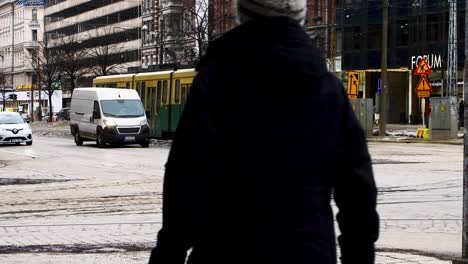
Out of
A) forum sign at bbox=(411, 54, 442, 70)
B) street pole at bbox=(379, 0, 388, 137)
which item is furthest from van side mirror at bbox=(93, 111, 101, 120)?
forum sign at bbox=(411, 54, 442, 70)

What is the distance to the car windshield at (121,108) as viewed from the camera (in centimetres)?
3484

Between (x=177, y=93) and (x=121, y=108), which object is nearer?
(x=121, y=108)

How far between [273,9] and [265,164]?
0.52 metres

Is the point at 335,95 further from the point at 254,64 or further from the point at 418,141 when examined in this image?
the point at 418,141

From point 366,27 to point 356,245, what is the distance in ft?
208

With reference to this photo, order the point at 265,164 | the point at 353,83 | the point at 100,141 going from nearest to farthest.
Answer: the point at 265,164 → the point at 100,141 → the point at 353,83

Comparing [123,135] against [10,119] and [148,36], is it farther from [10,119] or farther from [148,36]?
[148,36]

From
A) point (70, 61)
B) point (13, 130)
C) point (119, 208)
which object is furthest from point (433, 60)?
point (119, 208)

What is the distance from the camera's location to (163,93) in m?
39.4

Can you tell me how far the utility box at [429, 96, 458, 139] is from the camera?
38938mm

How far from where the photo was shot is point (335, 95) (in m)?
2.90

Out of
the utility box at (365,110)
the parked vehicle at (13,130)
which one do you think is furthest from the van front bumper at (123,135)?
the utility box at (365,110)

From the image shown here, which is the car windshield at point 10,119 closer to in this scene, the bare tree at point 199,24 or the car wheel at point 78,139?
the car wheel at point 78,139

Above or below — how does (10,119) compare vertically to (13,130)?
above
